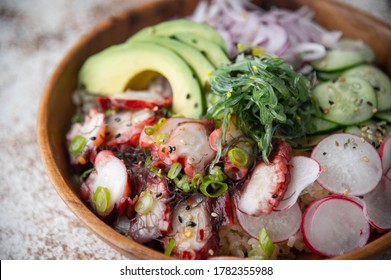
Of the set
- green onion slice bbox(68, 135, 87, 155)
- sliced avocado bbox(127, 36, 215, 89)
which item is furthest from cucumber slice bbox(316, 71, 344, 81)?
green onion slice bbox(68, 135, 87, 155)

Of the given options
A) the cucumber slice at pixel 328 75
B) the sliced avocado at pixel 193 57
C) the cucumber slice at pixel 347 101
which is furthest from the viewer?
the cucumber slice at pixel 328 75

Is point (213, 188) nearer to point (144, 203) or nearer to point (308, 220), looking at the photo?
point (144, 203)

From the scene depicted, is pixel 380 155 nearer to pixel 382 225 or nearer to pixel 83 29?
pixel 382 225

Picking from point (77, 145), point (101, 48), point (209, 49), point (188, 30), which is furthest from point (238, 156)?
point (101, 48)

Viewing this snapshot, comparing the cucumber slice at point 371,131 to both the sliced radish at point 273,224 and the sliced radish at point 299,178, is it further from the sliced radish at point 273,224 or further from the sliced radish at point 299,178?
the sliced radish at point 273,224

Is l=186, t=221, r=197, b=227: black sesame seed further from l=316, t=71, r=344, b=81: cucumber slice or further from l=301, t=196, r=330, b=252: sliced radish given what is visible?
l=316, t=71, r=344, b=81: cucumber slice

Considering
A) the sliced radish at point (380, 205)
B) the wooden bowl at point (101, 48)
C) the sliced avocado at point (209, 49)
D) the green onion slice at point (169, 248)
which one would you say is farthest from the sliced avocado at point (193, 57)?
the sliced radish at point (380, 205)
